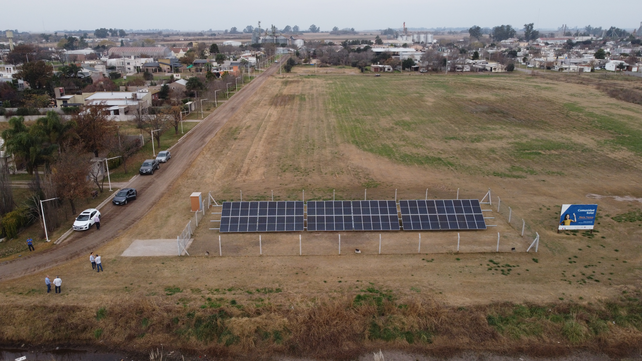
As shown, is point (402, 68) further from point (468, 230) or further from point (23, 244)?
point (23, 244)

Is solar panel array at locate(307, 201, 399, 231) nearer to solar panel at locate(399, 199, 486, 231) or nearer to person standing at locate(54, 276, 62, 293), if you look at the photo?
solar panel at locate(399, 199, 486, 231)

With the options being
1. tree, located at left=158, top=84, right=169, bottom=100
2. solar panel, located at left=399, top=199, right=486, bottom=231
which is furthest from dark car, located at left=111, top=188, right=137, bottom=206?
tree, located at left=158, top=84, right=169, bottom=100

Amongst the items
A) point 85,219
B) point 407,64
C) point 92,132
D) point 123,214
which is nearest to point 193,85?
point 92,132

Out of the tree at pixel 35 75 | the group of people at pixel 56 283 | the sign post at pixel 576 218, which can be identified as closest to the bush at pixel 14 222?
the group of people at pixel 56 283

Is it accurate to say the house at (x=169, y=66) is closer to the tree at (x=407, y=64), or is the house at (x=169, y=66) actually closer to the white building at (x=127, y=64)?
the white building at (x=127, y=64)

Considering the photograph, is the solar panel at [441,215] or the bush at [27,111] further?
the bush at [27,111]

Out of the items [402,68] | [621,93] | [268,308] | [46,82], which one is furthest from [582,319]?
[402,68]

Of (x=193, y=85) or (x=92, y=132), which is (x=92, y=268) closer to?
(x=92, y=132)
